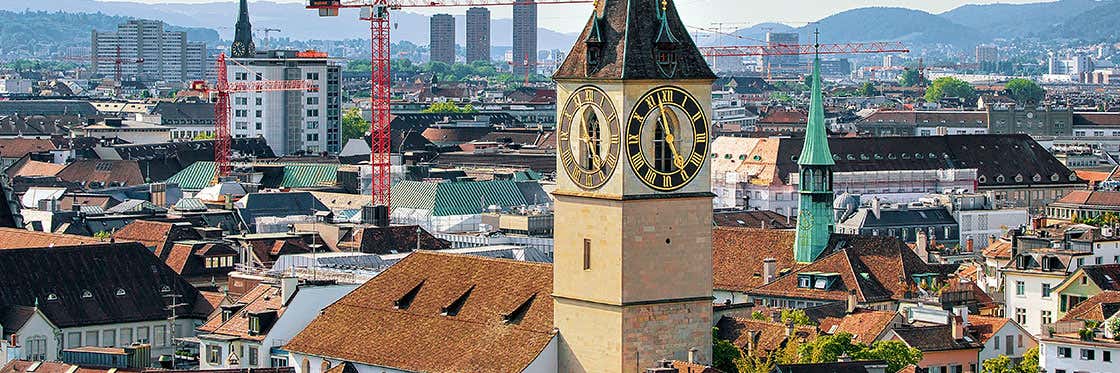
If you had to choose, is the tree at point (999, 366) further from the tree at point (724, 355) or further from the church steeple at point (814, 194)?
the church steeple at point (814, 194)

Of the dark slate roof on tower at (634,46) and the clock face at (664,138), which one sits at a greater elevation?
the dark slate roof on tower at (634,46)

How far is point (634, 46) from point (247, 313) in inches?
843

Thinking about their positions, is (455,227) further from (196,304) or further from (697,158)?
(697,158)

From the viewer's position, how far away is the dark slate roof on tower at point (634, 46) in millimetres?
65938

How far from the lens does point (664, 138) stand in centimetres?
6606

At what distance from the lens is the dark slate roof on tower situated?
6594 centimetres

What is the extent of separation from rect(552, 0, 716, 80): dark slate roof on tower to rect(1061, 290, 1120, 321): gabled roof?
30779 mm

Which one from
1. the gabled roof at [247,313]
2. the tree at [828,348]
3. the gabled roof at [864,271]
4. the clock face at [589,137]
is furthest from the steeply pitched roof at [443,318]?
the gabled roof at [864,271]

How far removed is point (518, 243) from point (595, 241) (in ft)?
167

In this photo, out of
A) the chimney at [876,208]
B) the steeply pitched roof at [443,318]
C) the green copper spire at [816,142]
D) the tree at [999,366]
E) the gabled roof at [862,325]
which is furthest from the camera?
the chimney at [876,208]

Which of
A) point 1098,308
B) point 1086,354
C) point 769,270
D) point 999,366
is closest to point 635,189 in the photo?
point 1086,354

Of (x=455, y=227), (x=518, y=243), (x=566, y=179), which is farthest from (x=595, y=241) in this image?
(x=455, y=227)

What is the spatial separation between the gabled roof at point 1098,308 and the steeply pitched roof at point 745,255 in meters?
14.2

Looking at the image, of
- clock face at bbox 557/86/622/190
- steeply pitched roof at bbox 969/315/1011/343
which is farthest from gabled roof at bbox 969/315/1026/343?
clock face at bbox 557/86/622/190
